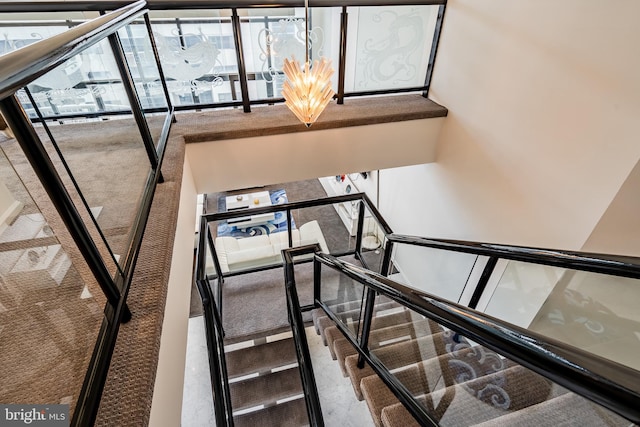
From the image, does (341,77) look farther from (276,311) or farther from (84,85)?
(276,311)

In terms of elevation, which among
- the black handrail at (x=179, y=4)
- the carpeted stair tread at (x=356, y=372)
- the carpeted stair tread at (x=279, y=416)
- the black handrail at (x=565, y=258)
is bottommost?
the carpeted stair tread at (x=279, y=416)

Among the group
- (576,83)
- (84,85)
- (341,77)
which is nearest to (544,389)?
(576,83)

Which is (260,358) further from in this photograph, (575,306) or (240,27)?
(240,27)

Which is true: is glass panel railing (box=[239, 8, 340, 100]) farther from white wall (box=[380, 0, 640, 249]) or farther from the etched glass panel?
white wall (box=[380, 0, 640, 249])

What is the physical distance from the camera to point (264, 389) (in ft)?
11.4

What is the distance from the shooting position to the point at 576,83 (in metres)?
2.08

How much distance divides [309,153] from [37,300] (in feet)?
9.19

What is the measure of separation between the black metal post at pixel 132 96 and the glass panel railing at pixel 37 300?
1.06 m

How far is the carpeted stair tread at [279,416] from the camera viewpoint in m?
3.28

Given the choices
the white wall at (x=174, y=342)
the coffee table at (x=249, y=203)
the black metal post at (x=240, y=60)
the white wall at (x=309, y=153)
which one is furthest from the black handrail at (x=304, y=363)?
the coffee table at (x=249, y=203)

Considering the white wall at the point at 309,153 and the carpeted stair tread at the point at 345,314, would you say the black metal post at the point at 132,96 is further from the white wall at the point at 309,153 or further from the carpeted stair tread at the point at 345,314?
the carpeted stair tread at the point at 345,314

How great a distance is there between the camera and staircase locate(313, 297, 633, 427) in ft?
3.68

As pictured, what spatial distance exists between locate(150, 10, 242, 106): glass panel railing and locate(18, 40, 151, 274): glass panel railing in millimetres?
1045
